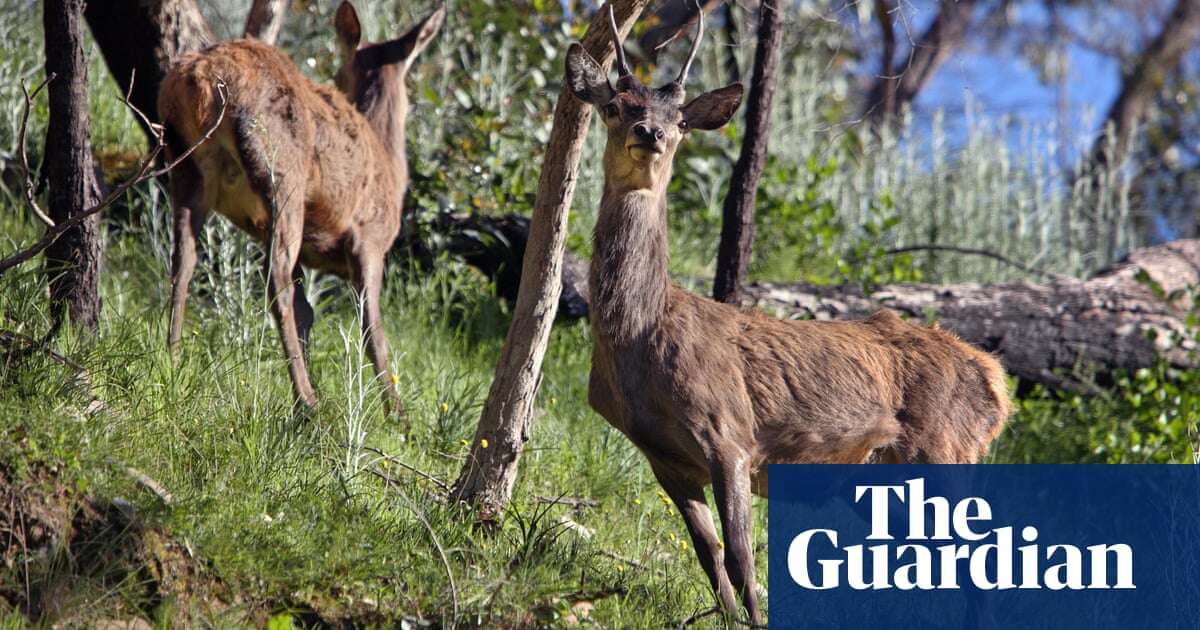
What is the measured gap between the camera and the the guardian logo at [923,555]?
6.17 metres

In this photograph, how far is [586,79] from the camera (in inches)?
224

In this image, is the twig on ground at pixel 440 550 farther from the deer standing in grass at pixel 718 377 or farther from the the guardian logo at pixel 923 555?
the the guardian logo at pixel 923 555

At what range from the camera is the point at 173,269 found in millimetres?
6988

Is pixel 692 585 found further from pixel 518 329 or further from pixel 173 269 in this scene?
pixel 173 269

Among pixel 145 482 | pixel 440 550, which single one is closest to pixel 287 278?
pixel 145 482

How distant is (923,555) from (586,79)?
2.55m

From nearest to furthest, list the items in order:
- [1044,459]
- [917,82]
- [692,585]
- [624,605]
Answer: [624,605] → [692,585] → [1044,459] → [917,82]

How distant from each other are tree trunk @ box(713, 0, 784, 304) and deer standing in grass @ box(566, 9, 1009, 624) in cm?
103

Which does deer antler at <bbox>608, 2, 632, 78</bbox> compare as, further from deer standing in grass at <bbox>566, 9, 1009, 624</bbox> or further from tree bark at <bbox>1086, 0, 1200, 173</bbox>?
tree bark at <bbox>1086, 0, 1200, 173</bbox>

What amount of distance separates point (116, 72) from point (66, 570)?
169 inches

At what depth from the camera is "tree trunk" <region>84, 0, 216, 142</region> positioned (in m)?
7.95

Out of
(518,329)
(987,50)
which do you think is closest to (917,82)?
(987,50)

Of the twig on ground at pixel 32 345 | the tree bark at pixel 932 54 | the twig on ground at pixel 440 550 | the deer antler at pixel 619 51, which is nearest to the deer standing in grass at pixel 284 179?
the twig on ground at pixel 32 345

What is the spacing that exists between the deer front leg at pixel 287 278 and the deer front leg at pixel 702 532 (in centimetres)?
196
